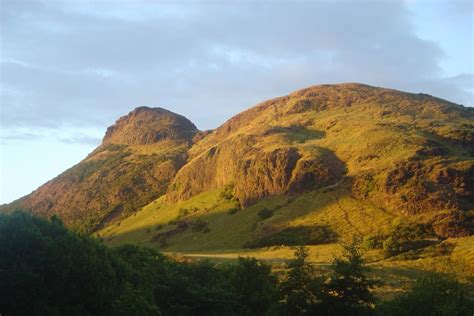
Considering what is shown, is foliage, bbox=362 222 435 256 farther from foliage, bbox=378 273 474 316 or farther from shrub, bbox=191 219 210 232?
shrub, bbox=191 219 210 232

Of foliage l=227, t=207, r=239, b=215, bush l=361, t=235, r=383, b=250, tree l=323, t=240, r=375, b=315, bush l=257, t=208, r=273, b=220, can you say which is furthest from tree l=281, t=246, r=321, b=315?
foliage l=227, t=207, r=239, b=215

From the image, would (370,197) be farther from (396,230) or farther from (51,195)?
(51,195)

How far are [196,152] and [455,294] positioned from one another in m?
91.5

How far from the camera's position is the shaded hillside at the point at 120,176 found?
349ft

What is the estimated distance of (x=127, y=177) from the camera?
370ft

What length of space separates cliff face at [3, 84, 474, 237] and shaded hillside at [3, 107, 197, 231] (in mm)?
282

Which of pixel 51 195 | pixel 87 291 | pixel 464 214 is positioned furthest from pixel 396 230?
pixel 51 195

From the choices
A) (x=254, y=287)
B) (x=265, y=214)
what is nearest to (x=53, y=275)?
(x=254, y=287)

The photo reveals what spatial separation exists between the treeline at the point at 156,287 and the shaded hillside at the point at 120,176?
232 ft

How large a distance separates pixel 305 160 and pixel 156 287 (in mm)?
42215

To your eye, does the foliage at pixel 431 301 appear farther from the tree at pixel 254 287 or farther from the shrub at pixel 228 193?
the shrub at pixel 228 193

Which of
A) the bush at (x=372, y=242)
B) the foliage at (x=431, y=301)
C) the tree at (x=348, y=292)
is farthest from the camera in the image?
the bush at (x=372, y=242)

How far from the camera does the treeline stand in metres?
21.7

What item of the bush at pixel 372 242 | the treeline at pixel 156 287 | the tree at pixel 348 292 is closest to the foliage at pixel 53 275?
the treeline at pixel 156 287
